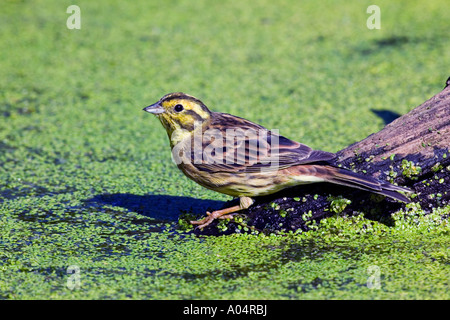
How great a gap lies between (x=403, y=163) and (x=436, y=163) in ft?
0.75

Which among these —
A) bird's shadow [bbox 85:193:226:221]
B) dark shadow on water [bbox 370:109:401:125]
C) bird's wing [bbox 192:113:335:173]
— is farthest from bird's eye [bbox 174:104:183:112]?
dark shadow on water [bbox 370:109:401:125]

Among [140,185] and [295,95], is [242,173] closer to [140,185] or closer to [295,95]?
[140,185]

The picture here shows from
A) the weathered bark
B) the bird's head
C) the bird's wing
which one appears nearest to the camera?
the weathered bark

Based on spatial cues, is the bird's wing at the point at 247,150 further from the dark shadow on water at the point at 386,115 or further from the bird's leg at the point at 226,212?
the dark shadow on water at the point at 386,115

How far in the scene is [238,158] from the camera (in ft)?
16.6

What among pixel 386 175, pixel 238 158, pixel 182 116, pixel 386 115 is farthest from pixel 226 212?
pixel 386 115

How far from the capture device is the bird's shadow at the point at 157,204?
5660 millimetres

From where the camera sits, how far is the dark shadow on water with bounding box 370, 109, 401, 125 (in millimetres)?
7389

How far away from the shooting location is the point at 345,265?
14.7ft

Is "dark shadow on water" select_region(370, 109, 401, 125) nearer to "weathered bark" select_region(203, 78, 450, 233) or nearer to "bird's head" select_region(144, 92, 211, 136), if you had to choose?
"weathered bark" select_region(203, 78, 450, 233)

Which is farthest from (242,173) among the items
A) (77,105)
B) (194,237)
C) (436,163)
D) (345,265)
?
Answer: (77,105)

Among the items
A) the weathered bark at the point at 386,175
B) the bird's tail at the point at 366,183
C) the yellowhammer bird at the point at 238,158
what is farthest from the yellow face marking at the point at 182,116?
the bird's tail at the point at 366,183

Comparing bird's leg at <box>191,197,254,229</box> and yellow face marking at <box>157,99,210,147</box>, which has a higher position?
yellow face marking at <box>157,99,210,147</box>
